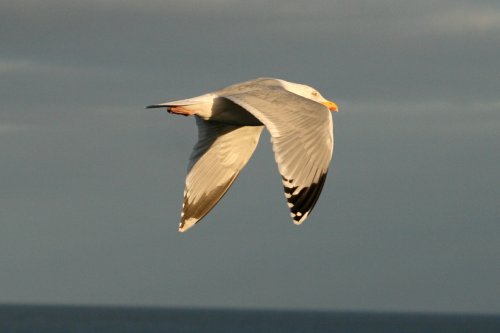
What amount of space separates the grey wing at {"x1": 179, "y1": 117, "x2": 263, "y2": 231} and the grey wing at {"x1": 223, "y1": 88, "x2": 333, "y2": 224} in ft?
9.40

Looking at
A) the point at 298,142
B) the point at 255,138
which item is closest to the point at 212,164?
the point at 255,138

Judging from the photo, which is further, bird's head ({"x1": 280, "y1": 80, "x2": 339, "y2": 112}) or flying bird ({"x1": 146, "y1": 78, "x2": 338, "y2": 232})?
bird's head ({"x1": 280, "y1": 80, "x2": 339, "y2": 112})

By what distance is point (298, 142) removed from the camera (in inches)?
563

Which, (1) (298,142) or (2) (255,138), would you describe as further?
(2) (255,138)

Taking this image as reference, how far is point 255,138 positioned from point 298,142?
4081 millimetres

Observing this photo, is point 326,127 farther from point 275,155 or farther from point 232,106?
point 232,106

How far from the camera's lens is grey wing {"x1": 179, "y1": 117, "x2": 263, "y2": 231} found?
1802 centimetres

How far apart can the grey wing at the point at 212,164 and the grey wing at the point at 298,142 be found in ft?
9.40

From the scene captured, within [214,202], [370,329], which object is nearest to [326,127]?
[214,202]

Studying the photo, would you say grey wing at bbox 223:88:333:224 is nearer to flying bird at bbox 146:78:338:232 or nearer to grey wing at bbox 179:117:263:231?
flying bird at bbox 146:78:338:232

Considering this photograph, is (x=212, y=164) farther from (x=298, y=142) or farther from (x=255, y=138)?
(x=298, y=142)

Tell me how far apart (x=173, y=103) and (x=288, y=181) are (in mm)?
2855

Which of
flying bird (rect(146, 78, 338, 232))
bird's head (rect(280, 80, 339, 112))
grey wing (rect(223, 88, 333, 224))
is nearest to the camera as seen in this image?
grey wing (rect(223, 88, 333, 224))

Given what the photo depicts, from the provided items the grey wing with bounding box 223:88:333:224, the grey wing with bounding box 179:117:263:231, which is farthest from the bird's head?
the grey wing with bounding box 223:88:333:224
